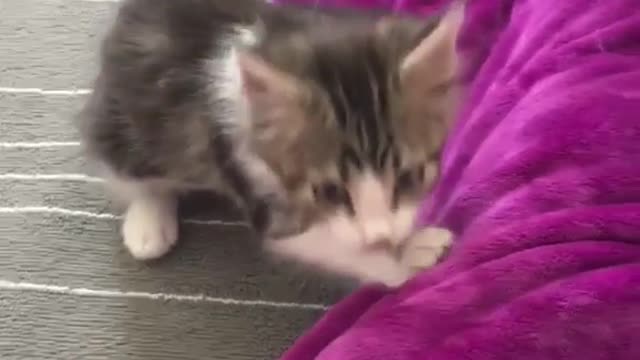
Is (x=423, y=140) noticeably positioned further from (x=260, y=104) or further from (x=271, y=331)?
(x=271, y=331)

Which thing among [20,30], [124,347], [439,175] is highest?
[439,175]

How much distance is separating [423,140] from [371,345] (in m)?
0.25

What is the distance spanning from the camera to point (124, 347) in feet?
4.35

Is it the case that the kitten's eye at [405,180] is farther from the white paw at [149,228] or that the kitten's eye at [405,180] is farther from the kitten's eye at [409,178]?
the white paw at [149,228]

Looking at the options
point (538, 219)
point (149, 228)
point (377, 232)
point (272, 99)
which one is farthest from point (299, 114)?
point (149, 228)

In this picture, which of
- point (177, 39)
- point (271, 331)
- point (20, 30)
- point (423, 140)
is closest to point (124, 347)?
point (271, 331)

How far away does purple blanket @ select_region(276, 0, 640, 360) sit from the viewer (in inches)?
32.9

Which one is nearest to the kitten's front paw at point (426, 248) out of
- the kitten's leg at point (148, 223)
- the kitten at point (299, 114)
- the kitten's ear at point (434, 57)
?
the kitten at point (299, 114)

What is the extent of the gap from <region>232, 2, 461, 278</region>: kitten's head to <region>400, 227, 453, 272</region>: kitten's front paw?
0.06 m

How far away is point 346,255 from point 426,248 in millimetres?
90

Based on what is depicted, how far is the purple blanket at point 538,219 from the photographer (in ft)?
2.75

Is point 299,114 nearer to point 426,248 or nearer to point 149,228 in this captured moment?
point 426,248

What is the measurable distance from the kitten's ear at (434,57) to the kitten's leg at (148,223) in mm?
470

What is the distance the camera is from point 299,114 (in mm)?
1013
